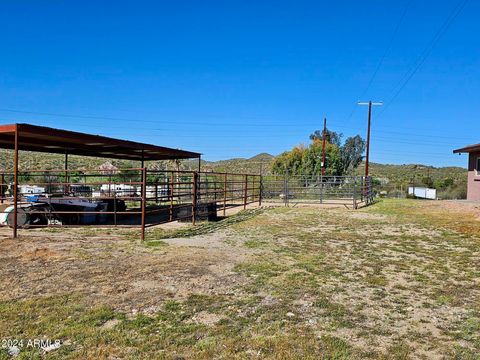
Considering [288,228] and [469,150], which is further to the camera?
[469,150]

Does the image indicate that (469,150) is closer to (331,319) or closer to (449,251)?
(449,251)

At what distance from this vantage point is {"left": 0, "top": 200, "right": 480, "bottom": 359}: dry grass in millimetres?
3264

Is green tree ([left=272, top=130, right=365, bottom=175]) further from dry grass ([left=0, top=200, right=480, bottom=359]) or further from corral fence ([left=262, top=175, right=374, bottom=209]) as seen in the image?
dry grass ([left=0, top=200, right=480, bottom=359])

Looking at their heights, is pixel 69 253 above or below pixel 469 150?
below

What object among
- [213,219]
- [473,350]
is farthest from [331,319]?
[213,219]

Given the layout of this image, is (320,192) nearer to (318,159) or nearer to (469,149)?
(469,149)

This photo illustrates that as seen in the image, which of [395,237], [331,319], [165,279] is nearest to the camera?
[331,319]

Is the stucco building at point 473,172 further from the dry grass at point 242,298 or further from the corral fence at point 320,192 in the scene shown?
the dry grass at point 242,298

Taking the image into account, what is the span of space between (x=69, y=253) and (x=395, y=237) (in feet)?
24.1

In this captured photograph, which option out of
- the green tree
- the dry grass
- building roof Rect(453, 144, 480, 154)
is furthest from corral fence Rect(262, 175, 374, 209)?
the dry grass

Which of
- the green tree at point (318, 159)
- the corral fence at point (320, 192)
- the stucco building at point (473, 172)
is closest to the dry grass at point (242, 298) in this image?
the corral fence at point (320, 192)

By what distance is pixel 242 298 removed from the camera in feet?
14.7

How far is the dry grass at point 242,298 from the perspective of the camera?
10.7 ft

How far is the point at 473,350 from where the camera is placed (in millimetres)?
3209
